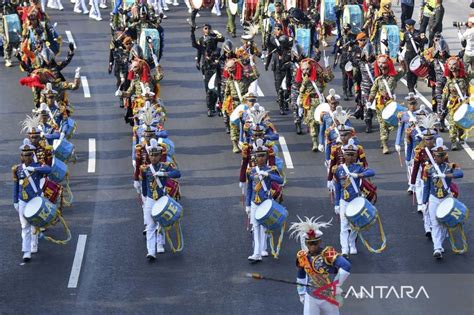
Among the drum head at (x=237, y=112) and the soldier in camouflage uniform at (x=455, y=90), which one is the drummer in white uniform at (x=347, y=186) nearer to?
the drum head at (x=237, y=112)

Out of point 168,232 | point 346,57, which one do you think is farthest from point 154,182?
point 346,57

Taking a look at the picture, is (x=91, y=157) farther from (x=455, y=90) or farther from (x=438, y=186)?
(x=438, y=186)

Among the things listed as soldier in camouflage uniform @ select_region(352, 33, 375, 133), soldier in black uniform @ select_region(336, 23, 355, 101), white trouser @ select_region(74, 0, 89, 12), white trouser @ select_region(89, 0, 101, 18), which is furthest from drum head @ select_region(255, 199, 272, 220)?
white trouser @ select_region(74, 0, 89, 12)

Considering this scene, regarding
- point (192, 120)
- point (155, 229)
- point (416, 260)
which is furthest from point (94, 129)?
point (416, 260)

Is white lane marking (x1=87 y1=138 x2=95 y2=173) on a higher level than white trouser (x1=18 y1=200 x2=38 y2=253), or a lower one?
lower

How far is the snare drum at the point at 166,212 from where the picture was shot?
2619 cm

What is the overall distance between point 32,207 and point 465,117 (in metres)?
10.5

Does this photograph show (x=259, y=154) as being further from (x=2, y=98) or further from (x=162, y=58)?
(x=162, y=58)

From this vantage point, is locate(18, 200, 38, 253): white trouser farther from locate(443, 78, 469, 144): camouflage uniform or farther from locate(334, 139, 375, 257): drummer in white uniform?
locate(443, 78, 469, 144): camouflage uniform

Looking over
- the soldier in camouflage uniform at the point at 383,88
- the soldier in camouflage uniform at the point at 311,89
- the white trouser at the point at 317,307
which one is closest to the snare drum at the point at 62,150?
the soldier in camouflage uniform at the point at 311,89

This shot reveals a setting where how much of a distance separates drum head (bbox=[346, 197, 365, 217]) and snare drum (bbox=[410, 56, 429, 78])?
10471 millimetres

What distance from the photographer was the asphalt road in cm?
2475

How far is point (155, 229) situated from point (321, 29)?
19.2 m

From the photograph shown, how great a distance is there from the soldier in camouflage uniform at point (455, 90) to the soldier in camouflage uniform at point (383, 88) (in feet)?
4.28
